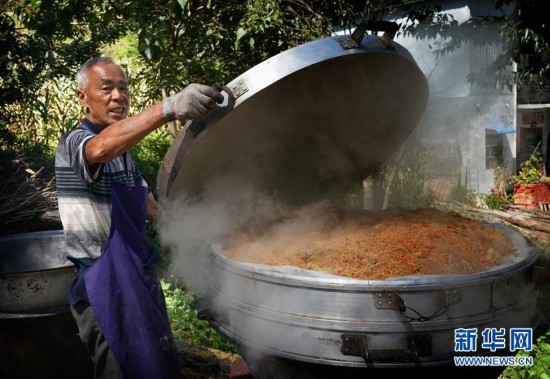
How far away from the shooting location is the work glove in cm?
212

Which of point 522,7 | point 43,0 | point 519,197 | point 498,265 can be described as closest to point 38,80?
point 43,0

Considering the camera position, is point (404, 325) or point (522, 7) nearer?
point (404, 325)

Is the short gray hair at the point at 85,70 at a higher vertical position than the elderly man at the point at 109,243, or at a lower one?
higher

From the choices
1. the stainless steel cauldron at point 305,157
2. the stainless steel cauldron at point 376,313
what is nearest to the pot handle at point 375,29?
the stainless steel cauldron at point 305,157

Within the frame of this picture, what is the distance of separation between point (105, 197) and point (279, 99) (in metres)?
1.44

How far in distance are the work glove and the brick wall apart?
43.1 ft

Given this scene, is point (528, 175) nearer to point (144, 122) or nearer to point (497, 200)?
point (497, 200)

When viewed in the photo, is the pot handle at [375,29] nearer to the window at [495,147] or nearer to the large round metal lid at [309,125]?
the large round metal lid at [309,125]

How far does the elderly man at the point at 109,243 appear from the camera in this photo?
7.41 ft

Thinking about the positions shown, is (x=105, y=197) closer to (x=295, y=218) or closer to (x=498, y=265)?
(x=295, y=218)

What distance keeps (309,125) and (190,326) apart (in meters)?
2.08

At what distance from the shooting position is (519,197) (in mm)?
13734

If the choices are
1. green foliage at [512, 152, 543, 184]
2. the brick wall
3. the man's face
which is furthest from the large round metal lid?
green foliage at [512, 152, 543, 184]

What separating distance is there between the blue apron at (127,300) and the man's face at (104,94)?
350 mm
